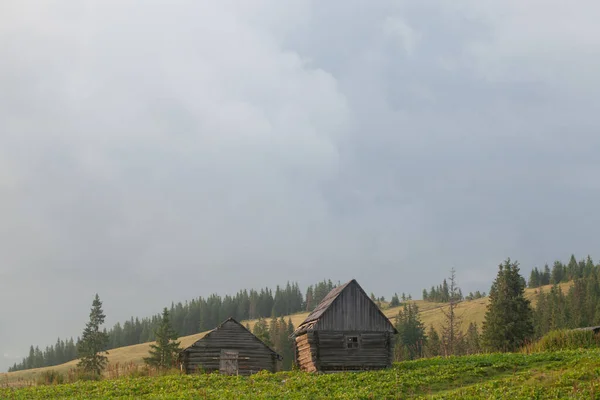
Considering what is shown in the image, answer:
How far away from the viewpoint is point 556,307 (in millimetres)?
109125

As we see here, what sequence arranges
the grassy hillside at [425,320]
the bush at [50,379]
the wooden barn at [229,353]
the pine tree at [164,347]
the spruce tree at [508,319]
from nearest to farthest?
the bush at [50,379], the wooden barn at [229,353], the spruce tree at [508,319], the pine tree at [164,347], the grassy hillside at [425,320]

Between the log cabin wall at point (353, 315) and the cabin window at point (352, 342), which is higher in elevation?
the log cabin wall at point (353, 315)

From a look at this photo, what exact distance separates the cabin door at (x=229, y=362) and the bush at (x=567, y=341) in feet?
71.6

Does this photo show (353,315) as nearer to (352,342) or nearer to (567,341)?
(352,342)

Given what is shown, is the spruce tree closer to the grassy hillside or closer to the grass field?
the grass field

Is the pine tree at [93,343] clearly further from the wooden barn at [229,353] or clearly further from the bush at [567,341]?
→ the bush at [567,341]

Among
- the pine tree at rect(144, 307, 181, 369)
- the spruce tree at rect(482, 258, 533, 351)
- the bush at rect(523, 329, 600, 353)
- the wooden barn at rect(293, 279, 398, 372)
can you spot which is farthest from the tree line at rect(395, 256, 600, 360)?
the pine tree at rect(144, 307, 181, 369)

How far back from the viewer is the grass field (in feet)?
89.6

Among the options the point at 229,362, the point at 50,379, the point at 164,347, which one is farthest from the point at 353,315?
the point at 164,347

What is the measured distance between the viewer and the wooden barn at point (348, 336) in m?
42.2

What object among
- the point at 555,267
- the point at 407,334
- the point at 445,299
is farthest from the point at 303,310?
the point at 407,334

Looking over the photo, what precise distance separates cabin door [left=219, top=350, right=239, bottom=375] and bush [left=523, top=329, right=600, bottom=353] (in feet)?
71.6

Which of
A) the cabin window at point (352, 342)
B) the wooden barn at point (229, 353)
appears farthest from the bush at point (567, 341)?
the wooden barn at point (229, 353)

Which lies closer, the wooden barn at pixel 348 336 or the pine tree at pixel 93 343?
the wooden barn at pixel 348 336
